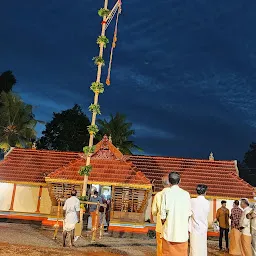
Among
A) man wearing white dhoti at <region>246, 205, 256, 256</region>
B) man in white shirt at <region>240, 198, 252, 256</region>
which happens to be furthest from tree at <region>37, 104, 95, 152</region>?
man wearing white dhoti at <region>246, 205, 256, 256</region>

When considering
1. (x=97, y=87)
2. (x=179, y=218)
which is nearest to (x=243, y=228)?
(x=179, y=218)

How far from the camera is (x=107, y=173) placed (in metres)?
16.9

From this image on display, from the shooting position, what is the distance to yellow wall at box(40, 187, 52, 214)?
18.9 meters

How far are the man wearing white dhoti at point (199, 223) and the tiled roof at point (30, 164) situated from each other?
1266 centimetres

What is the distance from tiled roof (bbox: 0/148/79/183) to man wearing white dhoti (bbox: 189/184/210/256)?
12657mm

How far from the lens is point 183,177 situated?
19.4 meters

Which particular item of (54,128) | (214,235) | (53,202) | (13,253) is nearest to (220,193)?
(214,235)

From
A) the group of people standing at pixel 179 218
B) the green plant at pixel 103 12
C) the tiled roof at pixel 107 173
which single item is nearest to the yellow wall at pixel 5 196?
the tiled roof at pixel 107 173

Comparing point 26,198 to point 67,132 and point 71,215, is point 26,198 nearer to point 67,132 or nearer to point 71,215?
point 71,215

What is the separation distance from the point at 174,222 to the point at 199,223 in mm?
1854

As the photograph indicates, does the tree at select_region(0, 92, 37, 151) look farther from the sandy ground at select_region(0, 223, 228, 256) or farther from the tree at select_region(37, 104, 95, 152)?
the sandy ground at select_region(0, 223, 228, 256)

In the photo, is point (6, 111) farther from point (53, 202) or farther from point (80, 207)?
point (80, 207)

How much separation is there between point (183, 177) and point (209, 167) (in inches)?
73.1

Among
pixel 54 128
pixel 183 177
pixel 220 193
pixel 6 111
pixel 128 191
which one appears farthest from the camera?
pixel 54 128
